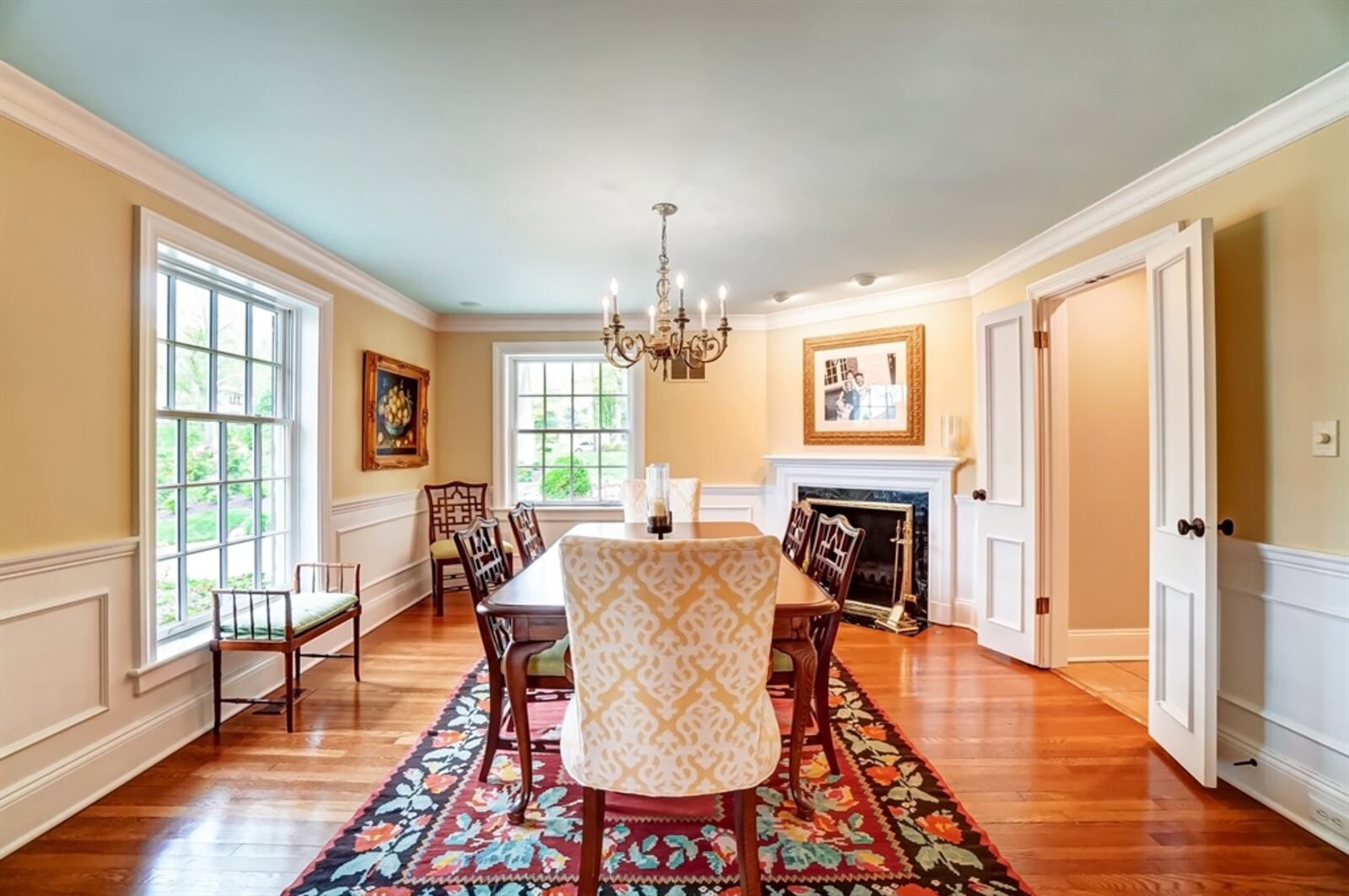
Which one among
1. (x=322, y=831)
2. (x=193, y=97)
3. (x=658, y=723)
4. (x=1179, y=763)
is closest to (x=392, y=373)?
(x=193, y=97)

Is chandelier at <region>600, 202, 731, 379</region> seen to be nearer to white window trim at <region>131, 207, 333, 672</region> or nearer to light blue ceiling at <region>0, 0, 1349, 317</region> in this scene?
light blue ceiling at <region>0, 0, 1349, 317</region>

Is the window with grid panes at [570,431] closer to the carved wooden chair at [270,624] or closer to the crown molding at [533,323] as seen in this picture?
the crown molding at [533,323]

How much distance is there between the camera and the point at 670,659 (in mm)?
1317

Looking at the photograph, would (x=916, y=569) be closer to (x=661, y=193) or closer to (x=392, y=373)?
(x=661, y=193)

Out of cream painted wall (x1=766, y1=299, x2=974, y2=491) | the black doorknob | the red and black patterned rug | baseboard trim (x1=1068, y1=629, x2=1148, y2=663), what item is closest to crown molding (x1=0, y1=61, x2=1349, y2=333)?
cream painted wall (x1=766, y1=299, x2=974, y2=491)

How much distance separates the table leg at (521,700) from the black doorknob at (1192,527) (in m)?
2.36

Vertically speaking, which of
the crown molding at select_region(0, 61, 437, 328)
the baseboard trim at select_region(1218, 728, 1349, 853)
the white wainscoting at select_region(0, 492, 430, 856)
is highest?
the crown molding at select_region(0, 61, 437, 328)

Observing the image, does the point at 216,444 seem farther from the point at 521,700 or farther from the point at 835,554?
the point at 835,554

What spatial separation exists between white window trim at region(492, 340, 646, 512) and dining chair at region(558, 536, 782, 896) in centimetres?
368

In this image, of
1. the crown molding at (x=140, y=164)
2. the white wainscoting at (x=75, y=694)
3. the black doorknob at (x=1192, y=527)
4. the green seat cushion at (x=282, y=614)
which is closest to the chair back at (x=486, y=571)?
the green seat cushion at (x=282, y=614)

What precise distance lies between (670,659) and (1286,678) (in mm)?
2264

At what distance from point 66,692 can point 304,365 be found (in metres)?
1.95

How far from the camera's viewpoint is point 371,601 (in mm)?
3947

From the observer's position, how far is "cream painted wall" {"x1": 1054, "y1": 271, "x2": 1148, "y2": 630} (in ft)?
11.1
